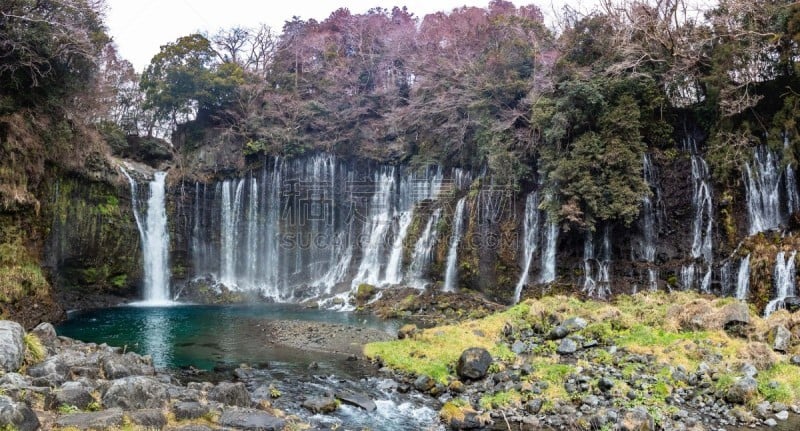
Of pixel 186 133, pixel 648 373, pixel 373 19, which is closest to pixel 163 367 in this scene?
pixel 648 373

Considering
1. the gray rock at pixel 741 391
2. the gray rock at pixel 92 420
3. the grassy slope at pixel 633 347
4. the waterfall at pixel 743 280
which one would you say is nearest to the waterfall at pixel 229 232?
the grassy slope at pixel 633 347

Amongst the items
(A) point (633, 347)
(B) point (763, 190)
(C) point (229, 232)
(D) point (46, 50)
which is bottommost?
(A) point (633, 347)

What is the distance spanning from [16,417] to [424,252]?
23.2 meters

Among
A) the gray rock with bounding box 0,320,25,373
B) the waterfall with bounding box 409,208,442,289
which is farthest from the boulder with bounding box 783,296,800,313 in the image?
the gray rock with bounding box 0,320,25,373

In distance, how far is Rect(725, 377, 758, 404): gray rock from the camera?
9.90 metres

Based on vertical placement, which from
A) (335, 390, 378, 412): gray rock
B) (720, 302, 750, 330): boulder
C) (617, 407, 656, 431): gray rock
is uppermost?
(720, 302, 750, 330): boulder

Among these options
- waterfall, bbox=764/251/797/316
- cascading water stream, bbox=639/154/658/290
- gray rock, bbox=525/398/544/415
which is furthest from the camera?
cascading water stream, bbox=639/154/658/290

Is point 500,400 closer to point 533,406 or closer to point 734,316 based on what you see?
point 533,406

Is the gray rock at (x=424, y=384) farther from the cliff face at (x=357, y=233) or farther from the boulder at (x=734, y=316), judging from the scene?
the cliff face at (x=357, y=233)

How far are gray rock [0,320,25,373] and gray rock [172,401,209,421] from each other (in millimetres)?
2942

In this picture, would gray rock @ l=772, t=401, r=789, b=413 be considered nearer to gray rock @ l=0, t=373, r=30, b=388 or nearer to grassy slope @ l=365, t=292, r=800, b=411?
grassy slope @ l=365, t=292, r=800, b=411

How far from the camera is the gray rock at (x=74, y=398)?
7329 mm

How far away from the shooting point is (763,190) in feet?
66.9

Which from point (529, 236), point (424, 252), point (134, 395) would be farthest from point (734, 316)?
point (424, 252)
